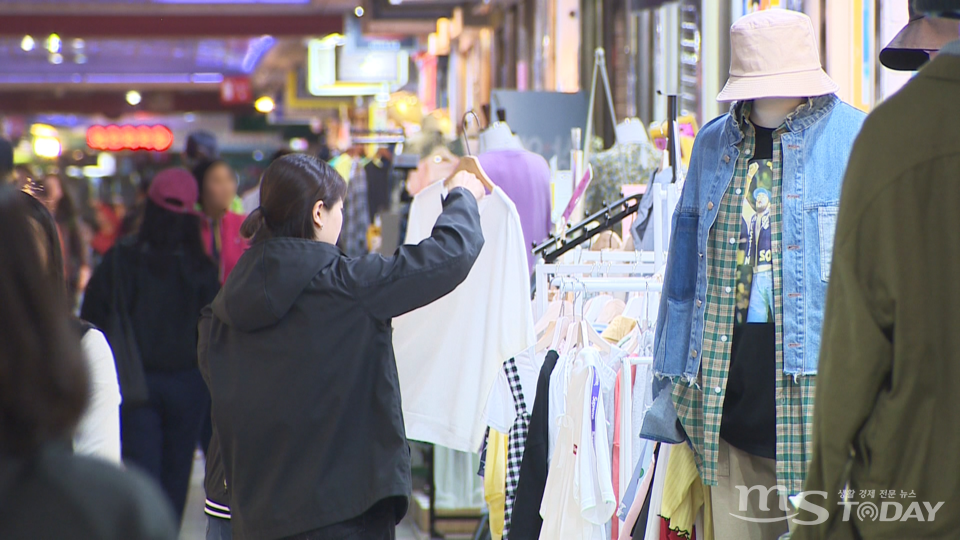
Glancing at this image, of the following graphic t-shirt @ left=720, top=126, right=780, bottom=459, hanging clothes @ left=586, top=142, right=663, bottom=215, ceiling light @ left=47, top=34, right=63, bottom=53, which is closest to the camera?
graphic t-shirt @ left=720, top=126, right=780, bottom=459

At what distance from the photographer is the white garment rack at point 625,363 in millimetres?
3006

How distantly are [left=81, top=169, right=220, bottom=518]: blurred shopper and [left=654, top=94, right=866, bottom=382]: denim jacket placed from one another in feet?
7.96

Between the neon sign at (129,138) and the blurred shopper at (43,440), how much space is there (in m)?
29.3

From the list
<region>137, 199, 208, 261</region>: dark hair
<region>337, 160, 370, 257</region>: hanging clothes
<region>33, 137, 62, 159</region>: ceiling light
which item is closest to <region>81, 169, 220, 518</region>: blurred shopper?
<region>137, 199, 208, 261</region>: dark hair

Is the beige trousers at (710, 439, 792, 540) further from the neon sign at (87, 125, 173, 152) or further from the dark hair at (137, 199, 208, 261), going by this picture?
the neon sign at (87, 125, 173, 152)

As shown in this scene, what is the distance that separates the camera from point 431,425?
3.48 m

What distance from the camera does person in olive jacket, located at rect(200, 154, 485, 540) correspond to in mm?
2607

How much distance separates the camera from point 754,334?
2406 mm

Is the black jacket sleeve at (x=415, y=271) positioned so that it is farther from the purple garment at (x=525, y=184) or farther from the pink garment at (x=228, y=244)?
the pink garment at (x=228, y=244)

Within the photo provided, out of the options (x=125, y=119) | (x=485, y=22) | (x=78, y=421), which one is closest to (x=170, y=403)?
(x=78, y=421)

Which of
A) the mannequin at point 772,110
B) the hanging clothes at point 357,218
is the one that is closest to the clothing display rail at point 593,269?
the mannequin at point 772,110

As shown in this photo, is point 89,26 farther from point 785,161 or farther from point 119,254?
point 785,161

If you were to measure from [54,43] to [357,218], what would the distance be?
1265 centimetres

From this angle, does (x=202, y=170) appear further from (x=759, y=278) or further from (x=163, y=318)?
(x=759, y=278)
